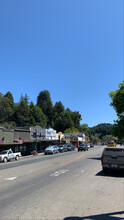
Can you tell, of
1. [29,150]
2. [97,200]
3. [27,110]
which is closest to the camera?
[97,200]

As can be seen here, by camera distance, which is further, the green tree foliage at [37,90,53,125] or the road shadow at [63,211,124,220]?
the green tree foliage at [37,90,53,125]

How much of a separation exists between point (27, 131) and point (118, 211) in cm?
3793

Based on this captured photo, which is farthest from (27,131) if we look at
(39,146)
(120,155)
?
(120,155)

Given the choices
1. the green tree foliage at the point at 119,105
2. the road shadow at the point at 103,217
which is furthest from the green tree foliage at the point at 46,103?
the road shadow at the point at 103,217

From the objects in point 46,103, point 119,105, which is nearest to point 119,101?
point 119,105

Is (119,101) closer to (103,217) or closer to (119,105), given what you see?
(119,105)

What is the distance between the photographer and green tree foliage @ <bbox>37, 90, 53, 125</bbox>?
127 meters

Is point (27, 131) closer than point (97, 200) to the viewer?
No

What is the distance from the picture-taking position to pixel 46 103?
12912 centimetres

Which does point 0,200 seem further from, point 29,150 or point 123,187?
point 29,150

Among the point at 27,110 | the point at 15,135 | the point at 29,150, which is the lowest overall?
the point at 29,150

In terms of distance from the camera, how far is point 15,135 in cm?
3878

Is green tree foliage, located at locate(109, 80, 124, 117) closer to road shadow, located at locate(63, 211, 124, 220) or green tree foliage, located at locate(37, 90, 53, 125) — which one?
road shadow, located at locate(63, 211, 124, 220)

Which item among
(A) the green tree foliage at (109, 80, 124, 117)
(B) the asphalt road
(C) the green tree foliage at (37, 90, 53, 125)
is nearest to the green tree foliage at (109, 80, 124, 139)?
(A) the green tree foliage at (109, 80, 124, 117)
